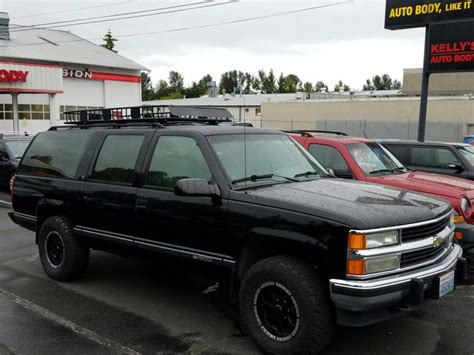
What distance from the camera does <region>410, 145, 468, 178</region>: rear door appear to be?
8945mm

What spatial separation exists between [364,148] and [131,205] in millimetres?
4131

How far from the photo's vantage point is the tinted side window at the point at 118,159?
5113mm

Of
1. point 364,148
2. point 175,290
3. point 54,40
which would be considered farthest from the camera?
point 54,40

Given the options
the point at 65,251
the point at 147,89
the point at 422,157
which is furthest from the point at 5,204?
the point at 147,89

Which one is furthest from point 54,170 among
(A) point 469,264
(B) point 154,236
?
(A) point 469,264

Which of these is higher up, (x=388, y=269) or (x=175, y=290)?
(x=388, y=269)

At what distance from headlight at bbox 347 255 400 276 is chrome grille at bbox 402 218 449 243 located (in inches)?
8.6

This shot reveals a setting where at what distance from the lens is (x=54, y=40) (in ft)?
140

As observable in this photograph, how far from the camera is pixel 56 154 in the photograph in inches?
237

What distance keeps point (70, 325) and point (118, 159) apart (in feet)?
5.55

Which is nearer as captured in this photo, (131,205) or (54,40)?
(131,205)

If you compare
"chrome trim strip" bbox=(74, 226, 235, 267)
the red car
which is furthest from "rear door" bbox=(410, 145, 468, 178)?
"chrome trim strip" bbox=(74, 226, 235, 267)

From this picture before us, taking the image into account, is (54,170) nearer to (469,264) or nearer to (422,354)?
(422,354)

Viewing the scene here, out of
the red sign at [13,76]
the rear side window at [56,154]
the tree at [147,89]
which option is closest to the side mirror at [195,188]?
the rear side window at [56,154]
